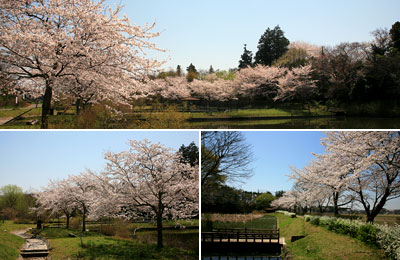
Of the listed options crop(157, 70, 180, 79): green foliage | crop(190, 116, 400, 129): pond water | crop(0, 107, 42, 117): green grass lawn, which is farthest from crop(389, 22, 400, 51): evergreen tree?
crop(0, 107, 42, 117): green grass lawn

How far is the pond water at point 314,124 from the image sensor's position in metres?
13.9

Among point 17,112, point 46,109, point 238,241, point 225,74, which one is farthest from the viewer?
point 225,74

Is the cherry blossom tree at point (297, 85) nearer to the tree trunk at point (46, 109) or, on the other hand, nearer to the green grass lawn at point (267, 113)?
the green grass lawn at point (267, 113)

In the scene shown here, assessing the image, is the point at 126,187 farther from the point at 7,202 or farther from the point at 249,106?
the point at 249,106

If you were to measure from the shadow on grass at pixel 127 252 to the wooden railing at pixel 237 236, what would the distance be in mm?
423

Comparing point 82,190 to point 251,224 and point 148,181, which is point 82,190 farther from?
point 251,224

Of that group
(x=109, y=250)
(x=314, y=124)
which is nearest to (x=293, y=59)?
(x=314, y=124)

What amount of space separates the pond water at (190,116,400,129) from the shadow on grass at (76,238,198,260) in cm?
807

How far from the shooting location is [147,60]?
709 centimetres

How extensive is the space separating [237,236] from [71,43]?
495 centimetres

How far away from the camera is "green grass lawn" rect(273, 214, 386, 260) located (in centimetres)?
490

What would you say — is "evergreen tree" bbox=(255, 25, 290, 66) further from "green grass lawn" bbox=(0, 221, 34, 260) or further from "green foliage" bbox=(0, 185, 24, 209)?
"green grass lawn" bbox=(0, 221, 34, 260)

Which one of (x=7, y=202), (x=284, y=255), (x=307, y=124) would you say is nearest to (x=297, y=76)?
(x=307, y=124)

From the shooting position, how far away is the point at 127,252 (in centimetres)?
547
